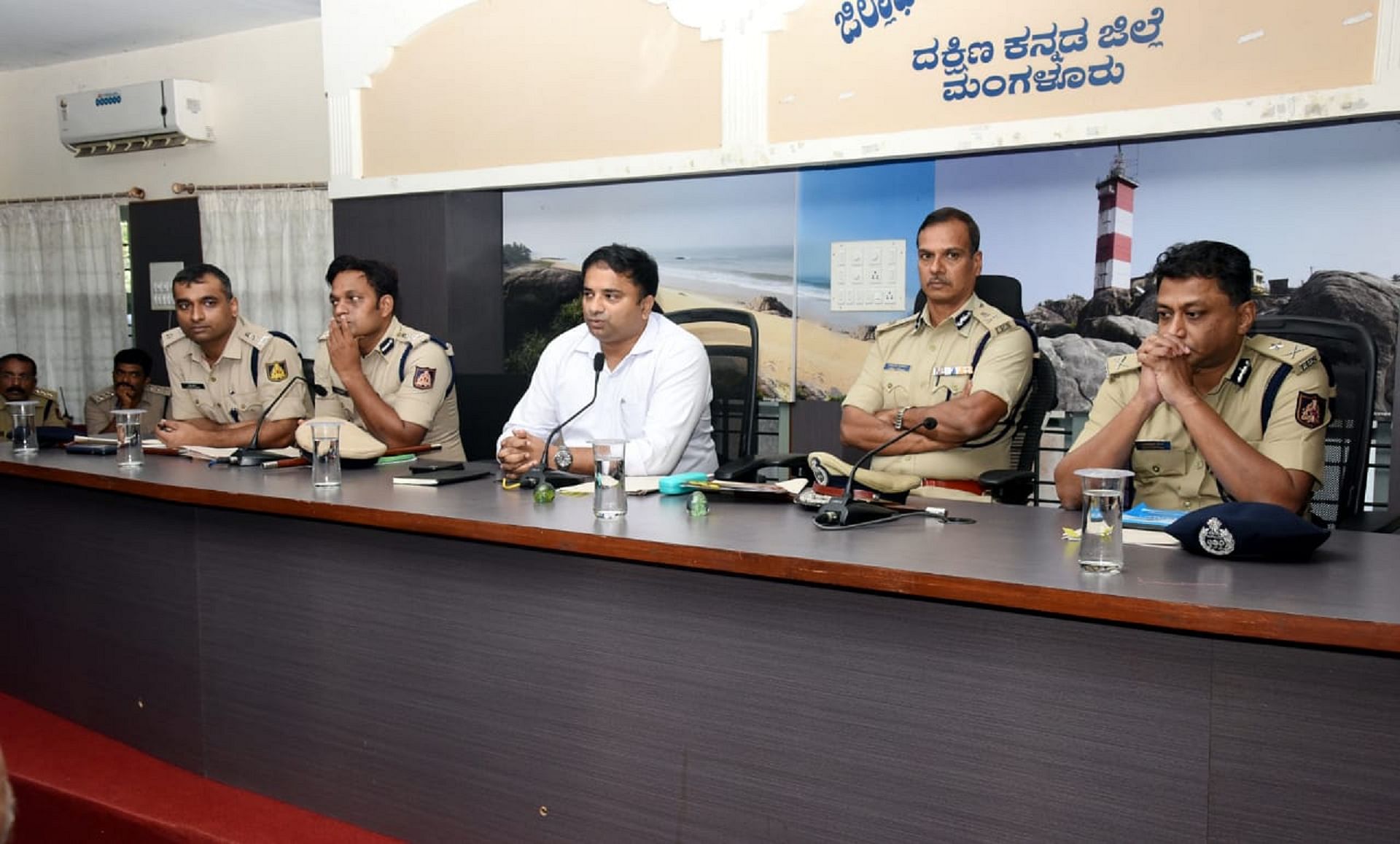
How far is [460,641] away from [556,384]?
51.9 inches

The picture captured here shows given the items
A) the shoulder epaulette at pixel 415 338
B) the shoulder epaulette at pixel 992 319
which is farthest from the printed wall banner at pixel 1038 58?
the shoulder epaulette at pixel 415 338

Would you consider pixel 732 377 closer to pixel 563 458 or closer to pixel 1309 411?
pixel 563 458

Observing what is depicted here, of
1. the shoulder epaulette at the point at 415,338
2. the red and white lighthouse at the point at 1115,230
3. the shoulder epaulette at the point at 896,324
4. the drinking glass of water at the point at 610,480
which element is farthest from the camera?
the shoulder epaulette at the point at 415,338

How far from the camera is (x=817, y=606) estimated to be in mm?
1475

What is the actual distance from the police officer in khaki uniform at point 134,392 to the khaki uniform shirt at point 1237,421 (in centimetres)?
450

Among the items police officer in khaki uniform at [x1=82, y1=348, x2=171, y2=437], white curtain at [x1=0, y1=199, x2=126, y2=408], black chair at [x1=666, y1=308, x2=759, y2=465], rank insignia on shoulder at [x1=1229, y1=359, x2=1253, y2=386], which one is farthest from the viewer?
white curtain at [x1=0, y1=199, x2=126, y2=408]

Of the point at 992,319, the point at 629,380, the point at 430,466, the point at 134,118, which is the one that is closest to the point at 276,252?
the point at 134,118

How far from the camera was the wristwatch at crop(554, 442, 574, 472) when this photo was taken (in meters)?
2.35

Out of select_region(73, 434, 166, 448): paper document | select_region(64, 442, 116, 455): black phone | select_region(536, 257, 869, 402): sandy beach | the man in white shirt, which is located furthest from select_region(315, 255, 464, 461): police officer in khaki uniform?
select_region(536, 257, 869, 402): sandy beach

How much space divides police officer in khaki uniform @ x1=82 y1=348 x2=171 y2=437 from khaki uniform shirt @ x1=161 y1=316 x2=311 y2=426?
1.46 meters

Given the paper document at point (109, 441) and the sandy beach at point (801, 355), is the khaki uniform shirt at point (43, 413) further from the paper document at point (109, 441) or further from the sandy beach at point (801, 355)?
the sandy beach at point (801, 355)

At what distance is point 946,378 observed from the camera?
9.49 feet

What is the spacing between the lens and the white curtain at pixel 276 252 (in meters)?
5.14

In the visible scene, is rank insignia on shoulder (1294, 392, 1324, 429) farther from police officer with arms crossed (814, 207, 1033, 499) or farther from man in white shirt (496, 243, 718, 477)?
man in white shirt (496, 243, 718, 477)
